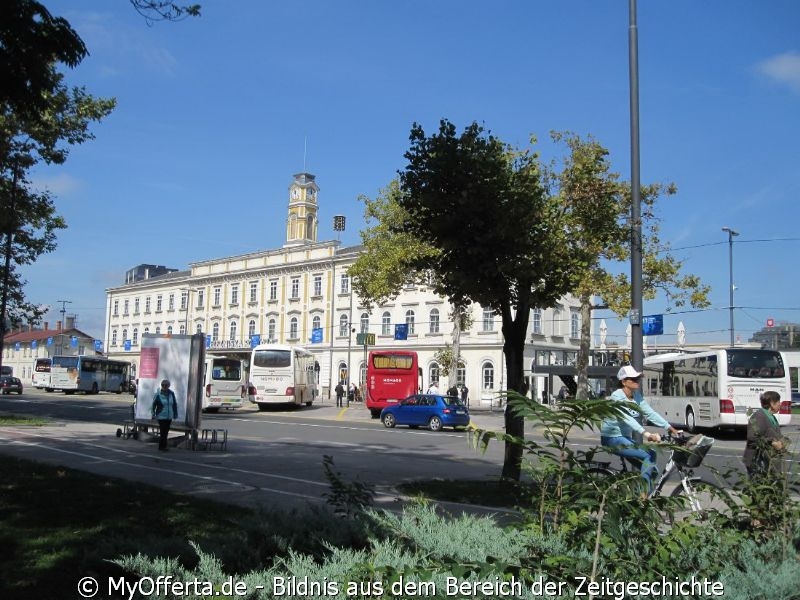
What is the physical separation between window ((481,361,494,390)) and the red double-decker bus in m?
21.5

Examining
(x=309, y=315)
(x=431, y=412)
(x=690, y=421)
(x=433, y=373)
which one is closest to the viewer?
(x=690, y=421)

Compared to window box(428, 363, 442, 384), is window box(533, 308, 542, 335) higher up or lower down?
higher up

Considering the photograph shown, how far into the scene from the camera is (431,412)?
31031 millimetres

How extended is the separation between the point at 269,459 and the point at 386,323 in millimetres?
53119

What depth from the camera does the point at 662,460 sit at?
14.4 m

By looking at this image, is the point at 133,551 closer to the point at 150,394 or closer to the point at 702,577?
the point at 702,577

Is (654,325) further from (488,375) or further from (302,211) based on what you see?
(302,211)

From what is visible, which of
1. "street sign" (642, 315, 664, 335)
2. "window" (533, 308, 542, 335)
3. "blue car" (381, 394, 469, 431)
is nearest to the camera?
"blue car" (381, 394, 469, 431)

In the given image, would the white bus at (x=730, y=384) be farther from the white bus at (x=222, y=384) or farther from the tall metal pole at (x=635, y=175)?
the white bus at (x=222, y=384)

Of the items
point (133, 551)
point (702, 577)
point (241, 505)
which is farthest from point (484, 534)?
point (241, 505)

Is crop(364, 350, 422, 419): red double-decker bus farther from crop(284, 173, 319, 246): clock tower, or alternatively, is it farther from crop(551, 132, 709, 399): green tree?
crop(284, 173, 319, 246): clock tower

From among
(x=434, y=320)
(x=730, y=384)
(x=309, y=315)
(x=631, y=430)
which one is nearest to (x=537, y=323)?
(x=434, y=320)

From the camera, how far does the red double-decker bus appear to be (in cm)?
4128

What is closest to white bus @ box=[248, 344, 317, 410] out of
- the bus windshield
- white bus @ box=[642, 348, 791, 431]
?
the bus windshield
